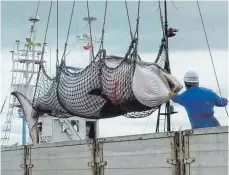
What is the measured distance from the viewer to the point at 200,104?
6086 mm

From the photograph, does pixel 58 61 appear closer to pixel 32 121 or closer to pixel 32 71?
pixel 32 121

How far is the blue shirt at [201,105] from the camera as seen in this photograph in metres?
6.07

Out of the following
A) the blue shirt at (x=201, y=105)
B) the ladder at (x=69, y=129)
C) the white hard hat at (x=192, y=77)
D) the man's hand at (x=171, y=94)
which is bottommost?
the blue shirt at (x=201, y=105)

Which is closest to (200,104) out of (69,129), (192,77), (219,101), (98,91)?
(219,101)

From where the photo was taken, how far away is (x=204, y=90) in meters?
6.14

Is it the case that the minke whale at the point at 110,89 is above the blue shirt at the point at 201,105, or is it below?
above

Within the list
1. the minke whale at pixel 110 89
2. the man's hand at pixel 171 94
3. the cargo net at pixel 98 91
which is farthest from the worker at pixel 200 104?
the cargo net at pixel 98 91

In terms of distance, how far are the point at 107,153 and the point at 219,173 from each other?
1.64 metres

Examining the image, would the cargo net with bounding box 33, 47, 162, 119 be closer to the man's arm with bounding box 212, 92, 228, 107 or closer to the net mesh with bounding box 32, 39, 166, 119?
the net mesh with bounding box 32, 39, 166, 119

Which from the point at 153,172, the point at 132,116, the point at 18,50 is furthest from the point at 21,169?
the point at 18,50

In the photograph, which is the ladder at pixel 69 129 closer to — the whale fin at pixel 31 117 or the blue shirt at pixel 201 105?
the whale fin at pixel 31 117

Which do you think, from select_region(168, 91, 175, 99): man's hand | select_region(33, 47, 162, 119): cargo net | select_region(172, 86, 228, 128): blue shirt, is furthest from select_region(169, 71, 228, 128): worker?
select_region(33, 47, 162, 119): cargo net

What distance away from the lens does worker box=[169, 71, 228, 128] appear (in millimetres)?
6074

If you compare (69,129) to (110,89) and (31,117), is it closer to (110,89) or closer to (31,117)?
(31,117)
